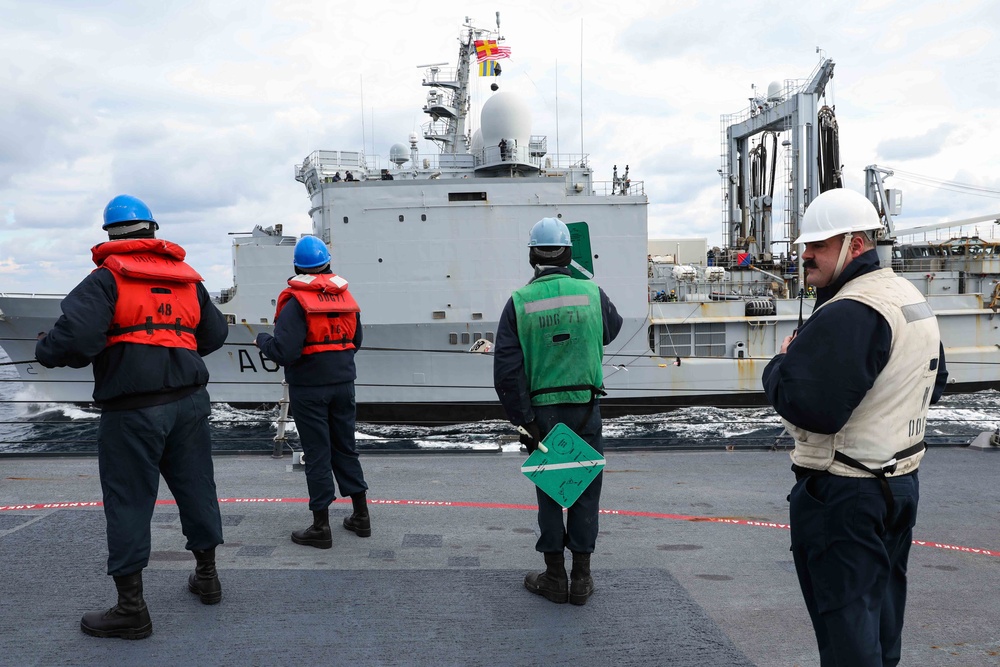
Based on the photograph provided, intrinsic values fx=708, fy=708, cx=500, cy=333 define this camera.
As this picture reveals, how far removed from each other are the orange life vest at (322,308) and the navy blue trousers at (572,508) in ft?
3.44

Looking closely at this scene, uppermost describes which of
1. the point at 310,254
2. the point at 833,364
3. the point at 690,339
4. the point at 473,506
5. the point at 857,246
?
the point at 310,254

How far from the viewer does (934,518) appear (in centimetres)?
356

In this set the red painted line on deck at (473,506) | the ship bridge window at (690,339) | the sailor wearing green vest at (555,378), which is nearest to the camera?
the sailor wearing green vest at (555,378)

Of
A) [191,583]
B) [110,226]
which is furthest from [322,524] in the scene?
[110,226]

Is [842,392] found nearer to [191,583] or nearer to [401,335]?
[191,583]

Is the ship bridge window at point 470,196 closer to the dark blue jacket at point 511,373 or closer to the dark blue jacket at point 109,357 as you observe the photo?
the dark blue jacket at point 511,373

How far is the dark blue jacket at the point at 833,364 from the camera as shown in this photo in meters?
1.53

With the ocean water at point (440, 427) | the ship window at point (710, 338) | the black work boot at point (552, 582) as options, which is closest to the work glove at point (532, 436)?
the black work boot at point (552, 582)

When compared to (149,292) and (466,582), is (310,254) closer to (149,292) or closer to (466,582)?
(149,292)

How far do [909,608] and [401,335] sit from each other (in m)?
12.3

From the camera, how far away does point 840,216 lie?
5.43 ft

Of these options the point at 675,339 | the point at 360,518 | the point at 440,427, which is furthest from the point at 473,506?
the point at 675,339

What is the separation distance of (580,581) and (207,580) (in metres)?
1.29

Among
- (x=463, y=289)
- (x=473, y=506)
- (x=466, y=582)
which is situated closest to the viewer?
(x=466, y=582)
